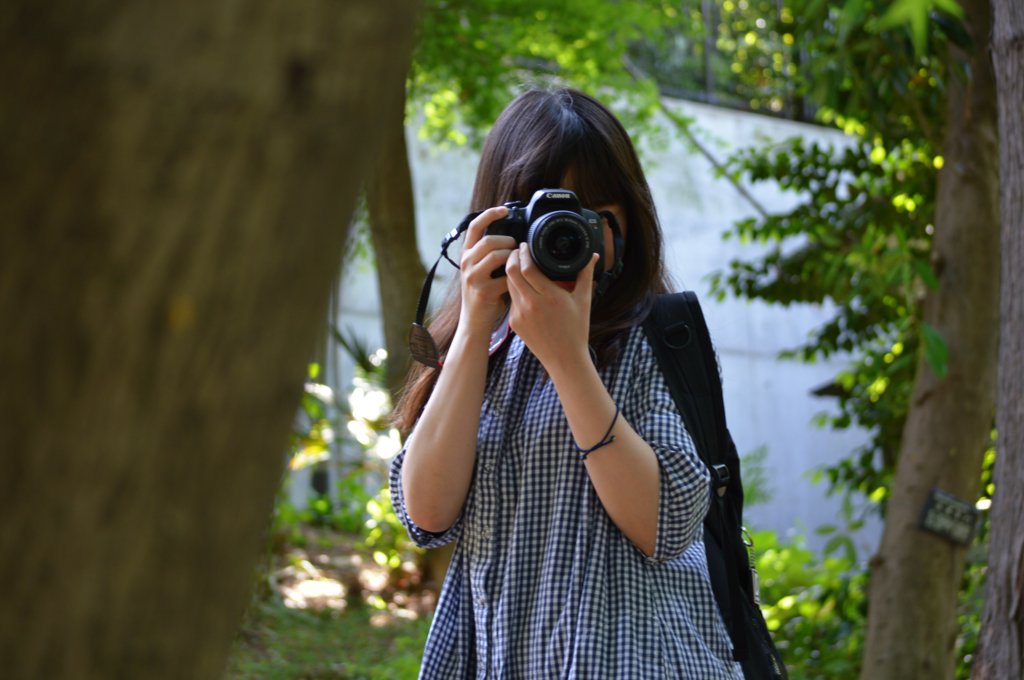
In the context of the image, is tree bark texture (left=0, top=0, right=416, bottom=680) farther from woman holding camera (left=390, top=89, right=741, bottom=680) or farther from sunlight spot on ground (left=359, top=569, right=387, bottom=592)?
sunlight spot on ground (left=359, top=569, right=387, bottom=592)

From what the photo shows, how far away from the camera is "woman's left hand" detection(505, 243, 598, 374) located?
3.18ft

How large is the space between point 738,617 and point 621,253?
49cm

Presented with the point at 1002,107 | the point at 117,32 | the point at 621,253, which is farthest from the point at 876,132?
the point at 117,32

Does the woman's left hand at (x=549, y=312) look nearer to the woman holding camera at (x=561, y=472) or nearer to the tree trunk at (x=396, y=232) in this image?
the woman holding camera at (x=561, y=472)

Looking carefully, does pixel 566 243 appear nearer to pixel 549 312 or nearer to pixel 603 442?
pixel 549 312

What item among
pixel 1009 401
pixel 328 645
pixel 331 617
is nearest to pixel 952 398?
pixel 1009 401

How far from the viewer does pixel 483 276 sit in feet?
3.52

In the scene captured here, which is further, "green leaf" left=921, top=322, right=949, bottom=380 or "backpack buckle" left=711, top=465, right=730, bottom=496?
"green leaf" left=921, top=322, right=949, bottom=380

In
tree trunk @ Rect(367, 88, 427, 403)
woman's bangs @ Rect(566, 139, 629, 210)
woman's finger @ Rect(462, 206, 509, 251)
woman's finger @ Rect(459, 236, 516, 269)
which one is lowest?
woman's finger @ Rect(459, 236, 516, 269)

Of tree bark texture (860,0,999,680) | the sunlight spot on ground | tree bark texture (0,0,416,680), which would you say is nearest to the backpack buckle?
tree bark texture (0,0,416,680)

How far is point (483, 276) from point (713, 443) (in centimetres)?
37

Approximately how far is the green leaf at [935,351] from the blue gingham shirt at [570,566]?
140 cm

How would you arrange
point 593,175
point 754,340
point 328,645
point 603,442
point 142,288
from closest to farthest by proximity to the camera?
point 142,288, point 603,442, point 593,175, point 328,645, point 754,340

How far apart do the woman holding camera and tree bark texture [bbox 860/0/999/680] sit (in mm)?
1678
